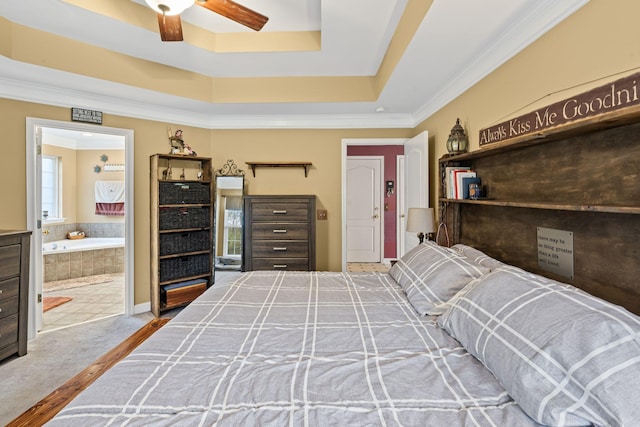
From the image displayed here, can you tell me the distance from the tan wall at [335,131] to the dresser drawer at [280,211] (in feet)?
1.39

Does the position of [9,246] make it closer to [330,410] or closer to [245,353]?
[245,353]

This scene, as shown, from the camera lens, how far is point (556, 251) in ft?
4.92

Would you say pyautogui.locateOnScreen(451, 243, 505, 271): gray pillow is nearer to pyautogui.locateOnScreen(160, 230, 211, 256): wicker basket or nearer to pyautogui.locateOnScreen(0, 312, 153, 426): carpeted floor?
pyautogui.locateOnScreen(160, 230, 211, 256): wicker basket

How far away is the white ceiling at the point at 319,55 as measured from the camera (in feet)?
5.81

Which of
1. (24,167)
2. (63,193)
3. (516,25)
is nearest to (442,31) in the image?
(516,25)

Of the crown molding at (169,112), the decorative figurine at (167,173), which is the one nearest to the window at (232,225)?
the decorative figurine at (167,173)

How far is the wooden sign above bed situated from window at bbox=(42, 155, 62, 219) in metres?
6.76

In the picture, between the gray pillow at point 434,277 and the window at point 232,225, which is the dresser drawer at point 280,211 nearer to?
the window at point 232,225

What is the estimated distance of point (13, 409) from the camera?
Result: 187 cm

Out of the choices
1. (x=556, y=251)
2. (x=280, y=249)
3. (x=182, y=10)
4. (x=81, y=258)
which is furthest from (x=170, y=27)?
(x=81, y=258)

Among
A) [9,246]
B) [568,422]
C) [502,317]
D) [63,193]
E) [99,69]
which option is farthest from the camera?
[63,193]

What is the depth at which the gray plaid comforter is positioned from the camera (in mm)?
796

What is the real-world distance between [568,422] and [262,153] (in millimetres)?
3623

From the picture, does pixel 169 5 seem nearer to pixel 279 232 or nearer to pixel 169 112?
pixel 169 112
